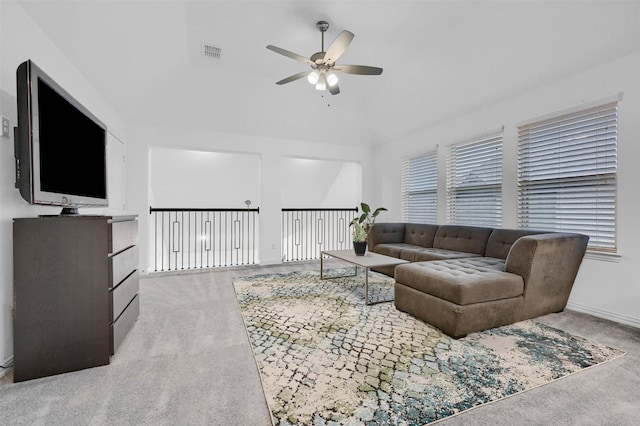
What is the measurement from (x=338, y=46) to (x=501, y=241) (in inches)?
113

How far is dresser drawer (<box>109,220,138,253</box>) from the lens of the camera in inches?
76.9

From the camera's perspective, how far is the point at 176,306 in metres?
3.03

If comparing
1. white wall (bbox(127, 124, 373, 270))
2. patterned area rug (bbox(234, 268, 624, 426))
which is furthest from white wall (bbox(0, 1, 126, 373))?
white wall (bbox(127, 124, 373, 270))

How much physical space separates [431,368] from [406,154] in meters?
4.30

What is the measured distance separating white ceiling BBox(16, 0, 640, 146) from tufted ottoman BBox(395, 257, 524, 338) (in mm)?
2350

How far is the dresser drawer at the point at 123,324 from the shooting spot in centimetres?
194

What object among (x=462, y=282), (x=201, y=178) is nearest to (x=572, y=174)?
(x=462, y=282)

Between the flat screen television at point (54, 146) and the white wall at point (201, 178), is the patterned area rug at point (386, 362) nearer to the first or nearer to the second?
the flat screen television at point (54, 146)

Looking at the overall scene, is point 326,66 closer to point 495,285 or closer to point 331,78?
point 331,78

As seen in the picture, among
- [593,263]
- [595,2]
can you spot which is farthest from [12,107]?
[593,263]

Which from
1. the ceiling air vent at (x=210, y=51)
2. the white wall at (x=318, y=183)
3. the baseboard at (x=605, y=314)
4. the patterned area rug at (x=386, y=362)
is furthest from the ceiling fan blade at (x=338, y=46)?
the white wall at (x=318, y=183)

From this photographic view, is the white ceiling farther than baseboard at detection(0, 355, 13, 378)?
Yes

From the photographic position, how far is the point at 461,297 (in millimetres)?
2176

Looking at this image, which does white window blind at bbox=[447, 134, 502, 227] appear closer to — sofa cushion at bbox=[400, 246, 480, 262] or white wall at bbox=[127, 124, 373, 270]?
sofa cushion at bbox=[400, 246, 480, 262]
